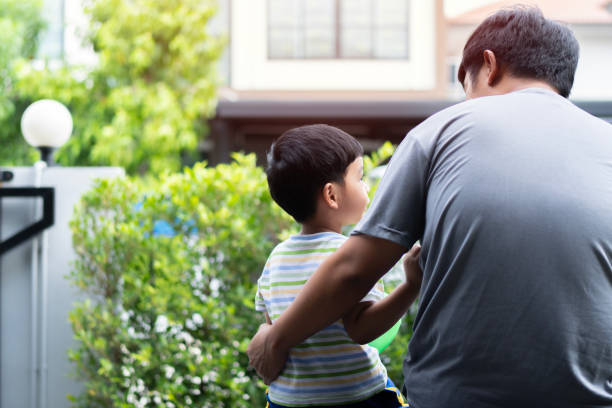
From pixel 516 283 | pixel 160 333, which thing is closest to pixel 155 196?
pixel 160 333

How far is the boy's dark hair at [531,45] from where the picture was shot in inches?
59.3

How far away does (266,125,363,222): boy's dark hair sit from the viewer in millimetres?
1727

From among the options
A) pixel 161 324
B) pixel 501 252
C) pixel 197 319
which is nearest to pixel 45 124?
pixel 161 324

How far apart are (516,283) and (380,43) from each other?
1627 cm

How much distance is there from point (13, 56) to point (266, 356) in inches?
589

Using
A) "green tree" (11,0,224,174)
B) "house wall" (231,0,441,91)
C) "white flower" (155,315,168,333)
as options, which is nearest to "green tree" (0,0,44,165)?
"green tree" (11,0,224,174)

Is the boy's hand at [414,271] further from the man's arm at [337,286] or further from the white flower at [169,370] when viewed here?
the white flower at [169,370]

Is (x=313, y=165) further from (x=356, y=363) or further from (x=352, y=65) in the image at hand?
(x=352, y=65)

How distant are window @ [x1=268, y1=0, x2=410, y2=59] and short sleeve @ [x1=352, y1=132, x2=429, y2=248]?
1583cm

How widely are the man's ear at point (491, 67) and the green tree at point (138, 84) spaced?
11656 mm

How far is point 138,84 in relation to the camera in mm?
13312

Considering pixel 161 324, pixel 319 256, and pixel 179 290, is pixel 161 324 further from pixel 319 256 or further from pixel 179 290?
pixel 319 256

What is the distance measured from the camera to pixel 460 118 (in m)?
1.42

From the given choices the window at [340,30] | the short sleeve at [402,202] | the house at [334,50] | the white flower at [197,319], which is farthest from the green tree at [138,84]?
the short sleeve at [402,202]
